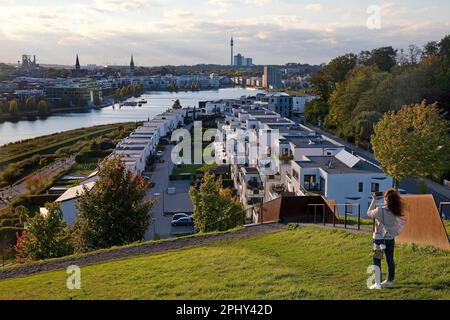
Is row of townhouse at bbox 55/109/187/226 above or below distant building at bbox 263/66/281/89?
below

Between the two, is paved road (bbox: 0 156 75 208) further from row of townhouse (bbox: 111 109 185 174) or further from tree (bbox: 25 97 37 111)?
tree (bbox: 25 97 37 111)

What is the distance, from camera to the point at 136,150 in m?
28.7

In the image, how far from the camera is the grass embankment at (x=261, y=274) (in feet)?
16.5

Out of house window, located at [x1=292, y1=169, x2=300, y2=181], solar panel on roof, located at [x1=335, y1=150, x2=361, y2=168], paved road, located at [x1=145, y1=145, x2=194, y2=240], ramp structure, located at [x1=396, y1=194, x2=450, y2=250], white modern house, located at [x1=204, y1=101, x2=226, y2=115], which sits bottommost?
paved road, located at [x1=145, y1=145, x2=194, y2=240]

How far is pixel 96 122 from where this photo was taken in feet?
217

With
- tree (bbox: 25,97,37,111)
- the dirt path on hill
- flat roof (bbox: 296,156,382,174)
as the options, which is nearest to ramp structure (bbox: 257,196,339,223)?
the dirt path on hill

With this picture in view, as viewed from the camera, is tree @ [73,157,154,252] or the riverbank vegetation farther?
the riverbank vegetation

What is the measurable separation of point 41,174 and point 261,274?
2581 centimetres

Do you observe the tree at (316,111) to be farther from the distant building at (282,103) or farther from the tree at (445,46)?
the tree at (445,46)

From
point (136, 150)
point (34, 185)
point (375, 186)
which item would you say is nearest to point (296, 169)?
point (375, 186)

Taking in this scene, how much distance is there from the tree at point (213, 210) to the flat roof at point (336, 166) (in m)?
5.49

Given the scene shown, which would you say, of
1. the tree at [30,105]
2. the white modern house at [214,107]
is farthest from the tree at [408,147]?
the tree at [30,105]

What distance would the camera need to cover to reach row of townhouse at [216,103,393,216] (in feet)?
56.4

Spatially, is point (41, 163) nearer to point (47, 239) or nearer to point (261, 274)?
point (47, 239)
